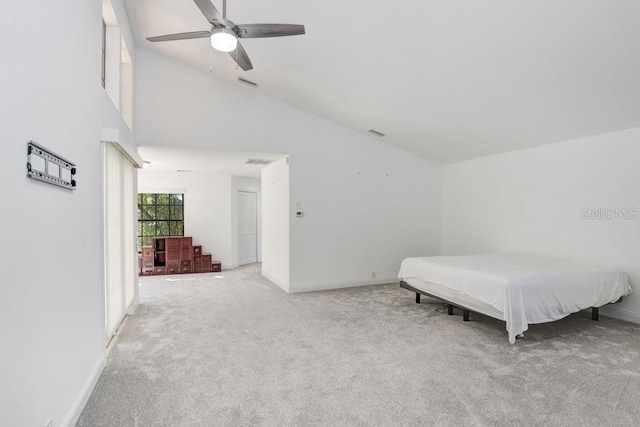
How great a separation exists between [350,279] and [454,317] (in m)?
2.12

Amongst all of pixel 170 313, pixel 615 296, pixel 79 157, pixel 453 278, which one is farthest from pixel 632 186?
pixel 170 313

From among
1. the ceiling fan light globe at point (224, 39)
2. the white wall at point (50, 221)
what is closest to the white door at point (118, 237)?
the white wall at point (50, 221)

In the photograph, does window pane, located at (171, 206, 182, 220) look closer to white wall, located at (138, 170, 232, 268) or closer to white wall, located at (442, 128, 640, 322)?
white wall, located at (138, 170, 232, 268)

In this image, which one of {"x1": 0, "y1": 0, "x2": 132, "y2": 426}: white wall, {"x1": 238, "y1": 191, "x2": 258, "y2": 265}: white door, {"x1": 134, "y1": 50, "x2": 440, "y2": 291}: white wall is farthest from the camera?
{"x1": 238, "y1": 191, "x2": 258, "y2": 265}: white door

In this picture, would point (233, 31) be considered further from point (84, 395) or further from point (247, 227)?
point (247, 227)

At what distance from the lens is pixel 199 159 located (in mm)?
6070

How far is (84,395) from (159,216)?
241 inches

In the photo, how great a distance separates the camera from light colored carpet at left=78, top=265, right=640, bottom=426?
221 cm

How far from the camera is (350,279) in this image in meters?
6.05

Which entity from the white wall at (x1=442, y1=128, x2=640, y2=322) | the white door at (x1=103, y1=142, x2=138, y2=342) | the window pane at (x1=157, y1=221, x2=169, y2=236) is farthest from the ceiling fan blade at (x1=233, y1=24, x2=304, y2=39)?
the window pane at (x1=157, y1=221, x2=169, y2=236)

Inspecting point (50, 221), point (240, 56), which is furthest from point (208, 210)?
point (50, 221)

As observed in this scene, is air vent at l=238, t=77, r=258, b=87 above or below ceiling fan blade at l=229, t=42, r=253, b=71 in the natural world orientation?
above

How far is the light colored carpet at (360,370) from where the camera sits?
87.0 inches

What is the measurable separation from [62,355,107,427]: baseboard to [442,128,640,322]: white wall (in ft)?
17.8
